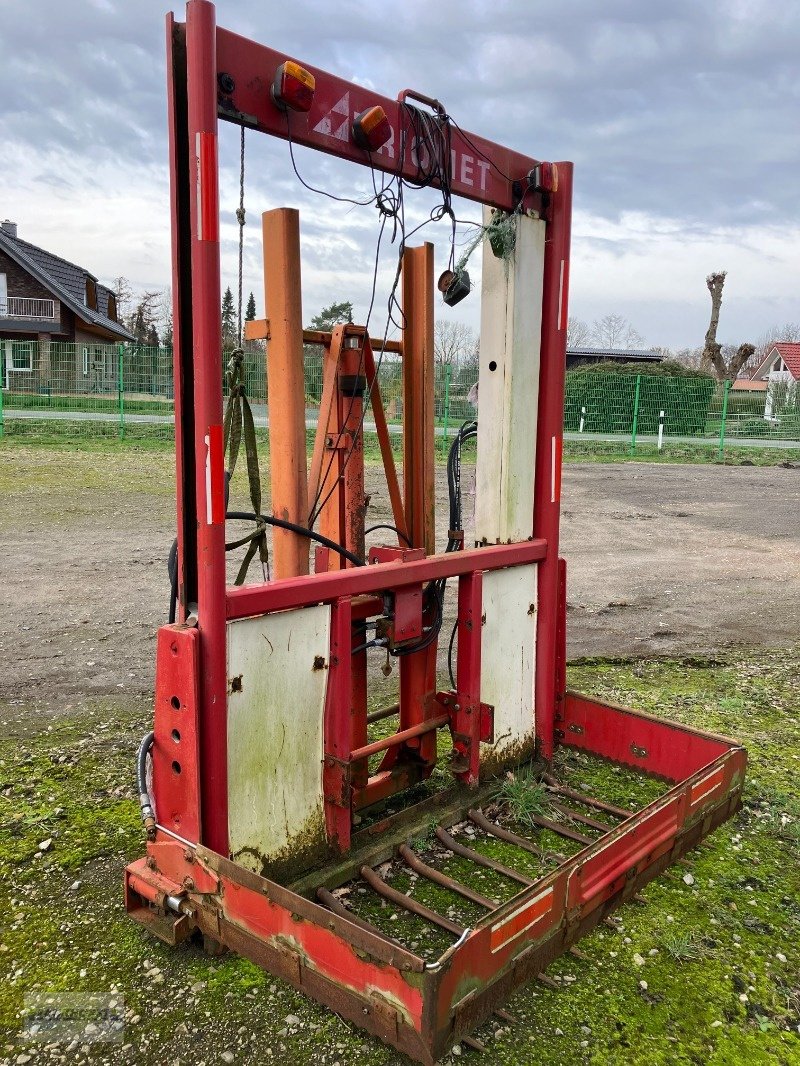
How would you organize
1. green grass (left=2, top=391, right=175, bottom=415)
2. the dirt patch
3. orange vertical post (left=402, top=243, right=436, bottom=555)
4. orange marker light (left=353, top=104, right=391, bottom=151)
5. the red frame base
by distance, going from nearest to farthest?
1. the red frame base
2. orange marker light (left=353, top=104, right=391, bottom=151)
3. orange vertical post (left=402, top=243, right=436, bottom=555)
4. the dirt patch
5. green grass (left=2, top=391, right=175, bottom=415)

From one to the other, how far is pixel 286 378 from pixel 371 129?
0.84 metres

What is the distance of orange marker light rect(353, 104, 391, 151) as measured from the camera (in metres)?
2.69

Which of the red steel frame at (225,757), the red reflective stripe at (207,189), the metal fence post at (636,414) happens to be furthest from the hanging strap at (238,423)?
the metal fence post at (636,414)

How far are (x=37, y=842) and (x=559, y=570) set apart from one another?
232 cm

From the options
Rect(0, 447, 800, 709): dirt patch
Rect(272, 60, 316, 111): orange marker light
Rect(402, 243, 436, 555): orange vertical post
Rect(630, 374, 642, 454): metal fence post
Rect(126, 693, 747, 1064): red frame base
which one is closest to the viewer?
Rect(126, 693, 747, 1064): red frame base

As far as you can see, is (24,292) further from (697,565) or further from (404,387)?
(404,387)

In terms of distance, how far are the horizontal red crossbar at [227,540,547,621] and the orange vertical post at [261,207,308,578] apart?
0.98 feet

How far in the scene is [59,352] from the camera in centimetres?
1919

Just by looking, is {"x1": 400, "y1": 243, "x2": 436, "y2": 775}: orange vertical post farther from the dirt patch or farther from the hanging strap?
the dirt patch

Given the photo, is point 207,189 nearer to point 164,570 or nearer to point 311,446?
point 164,570

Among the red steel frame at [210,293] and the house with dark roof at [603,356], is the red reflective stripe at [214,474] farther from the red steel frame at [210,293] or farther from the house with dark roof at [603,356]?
the house with dark roof at [603,356]

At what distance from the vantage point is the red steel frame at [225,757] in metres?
2.13

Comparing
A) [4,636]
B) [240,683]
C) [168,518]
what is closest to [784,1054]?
[240,683]

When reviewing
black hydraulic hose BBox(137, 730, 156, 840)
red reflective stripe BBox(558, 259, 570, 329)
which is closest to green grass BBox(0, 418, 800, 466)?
red reflective stripe BBox(558, 259, 570, 329)
